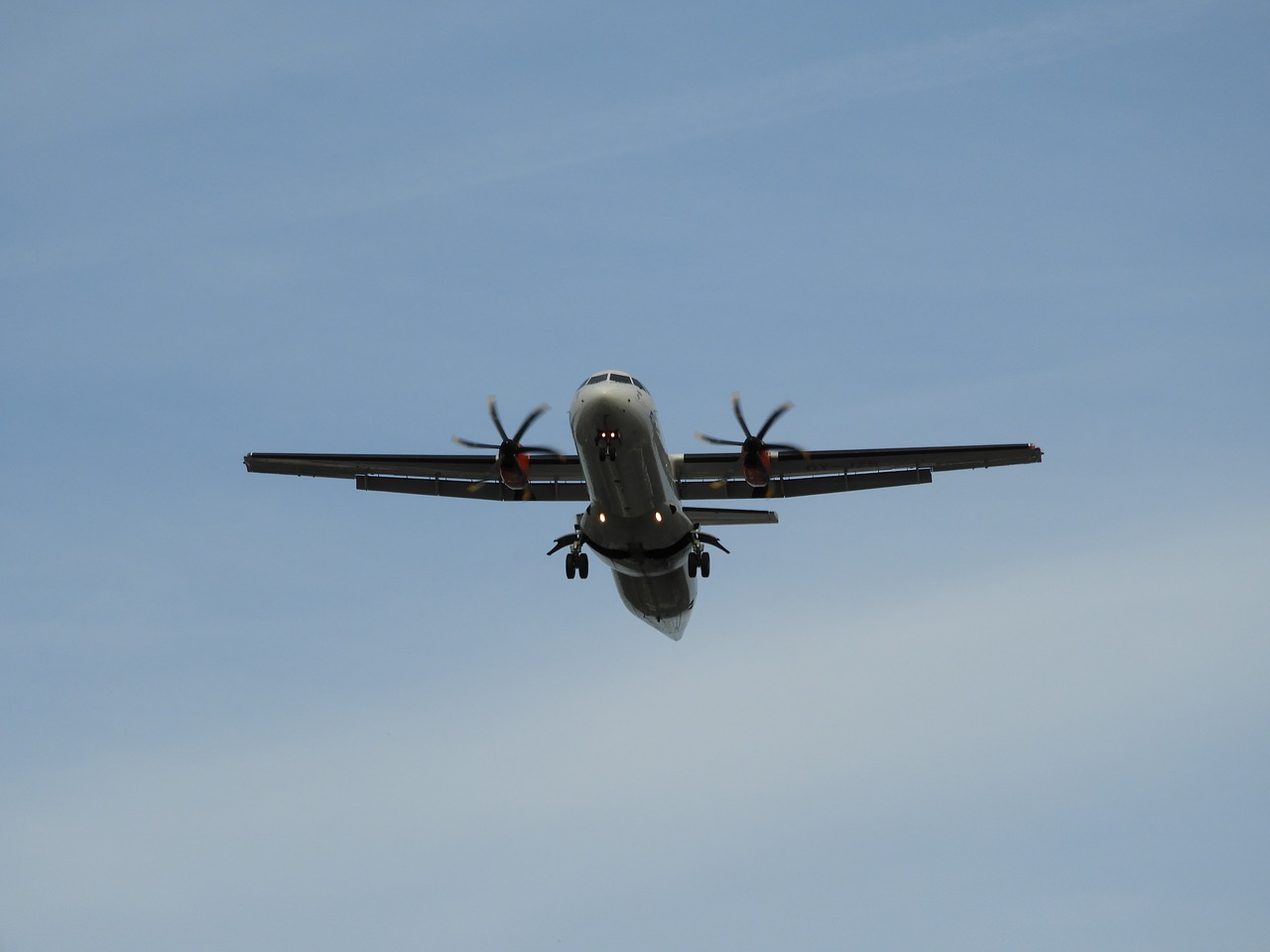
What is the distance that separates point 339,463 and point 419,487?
Result: 2.18 metres

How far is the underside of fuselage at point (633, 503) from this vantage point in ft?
96.6

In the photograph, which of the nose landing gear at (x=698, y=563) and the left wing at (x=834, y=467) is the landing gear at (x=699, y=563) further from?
the left wing at (x=834, y=467)

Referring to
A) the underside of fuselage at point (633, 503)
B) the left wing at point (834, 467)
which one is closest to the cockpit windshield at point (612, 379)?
the underside of fuselage at point (633, 503)

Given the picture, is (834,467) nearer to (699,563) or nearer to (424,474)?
(699,563)

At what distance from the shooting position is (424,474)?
35688 millimetres

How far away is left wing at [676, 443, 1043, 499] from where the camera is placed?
34.0 meters

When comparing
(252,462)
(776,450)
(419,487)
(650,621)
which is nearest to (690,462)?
(776,450)

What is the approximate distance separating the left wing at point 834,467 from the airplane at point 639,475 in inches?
1.0

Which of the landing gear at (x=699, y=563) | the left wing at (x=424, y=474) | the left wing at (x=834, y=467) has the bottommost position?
the landing gear at (x=699, y=563)

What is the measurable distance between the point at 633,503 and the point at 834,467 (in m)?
5.84

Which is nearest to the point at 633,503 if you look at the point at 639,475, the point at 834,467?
the point at 639,475

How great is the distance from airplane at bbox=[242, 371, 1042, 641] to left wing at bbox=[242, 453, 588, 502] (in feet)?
0.09

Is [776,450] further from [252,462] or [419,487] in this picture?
Result: [252,462]

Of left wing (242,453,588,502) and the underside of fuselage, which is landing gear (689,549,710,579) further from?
left wing (242,453,588,502)
